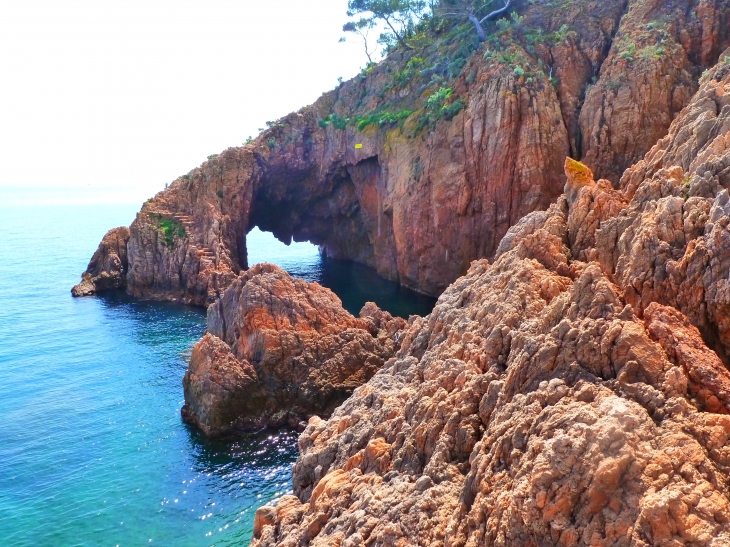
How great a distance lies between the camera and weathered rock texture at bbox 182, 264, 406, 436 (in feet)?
120

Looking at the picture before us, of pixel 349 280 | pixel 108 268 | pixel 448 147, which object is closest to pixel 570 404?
pixel 448 147

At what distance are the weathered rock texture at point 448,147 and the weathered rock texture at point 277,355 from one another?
19.8m

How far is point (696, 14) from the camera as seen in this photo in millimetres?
49875

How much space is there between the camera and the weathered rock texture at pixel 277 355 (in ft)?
120

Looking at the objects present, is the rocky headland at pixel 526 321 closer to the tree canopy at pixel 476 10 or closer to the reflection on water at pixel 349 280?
the tree canopy at pixel 476 10

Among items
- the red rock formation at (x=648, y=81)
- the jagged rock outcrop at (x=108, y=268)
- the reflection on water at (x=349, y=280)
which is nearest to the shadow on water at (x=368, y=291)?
the reflection on water at (x=349, y=280)

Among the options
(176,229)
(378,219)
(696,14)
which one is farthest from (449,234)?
(176,229)

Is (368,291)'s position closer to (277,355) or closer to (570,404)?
(277,355)

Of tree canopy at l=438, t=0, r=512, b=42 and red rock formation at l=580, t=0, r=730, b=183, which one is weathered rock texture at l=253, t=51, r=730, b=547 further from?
tree canopy at l=438, t=0, r=512, b=42

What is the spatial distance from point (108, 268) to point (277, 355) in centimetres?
4422

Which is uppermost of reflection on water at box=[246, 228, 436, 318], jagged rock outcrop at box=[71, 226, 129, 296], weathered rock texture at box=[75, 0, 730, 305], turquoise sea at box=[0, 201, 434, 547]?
weathered rock texture at box=[75, 0, 730, 305]

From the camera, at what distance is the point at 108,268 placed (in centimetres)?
7356

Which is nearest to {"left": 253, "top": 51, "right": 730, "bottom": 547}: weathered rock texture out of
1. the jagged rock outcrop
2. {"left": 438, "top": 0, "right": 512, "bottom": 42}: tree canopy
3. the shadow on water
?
the shadow on water

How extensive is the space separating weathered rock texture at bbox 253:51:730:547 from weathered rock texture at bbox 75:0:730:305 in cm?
2703
